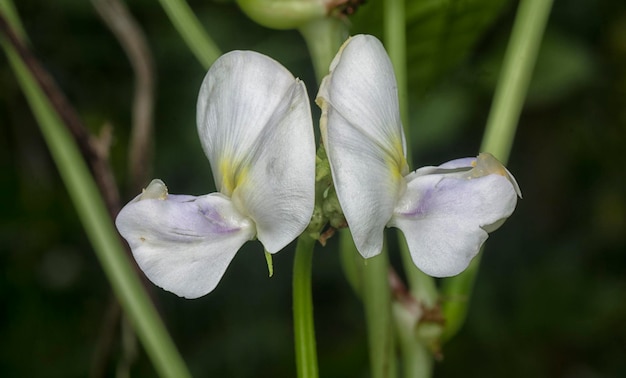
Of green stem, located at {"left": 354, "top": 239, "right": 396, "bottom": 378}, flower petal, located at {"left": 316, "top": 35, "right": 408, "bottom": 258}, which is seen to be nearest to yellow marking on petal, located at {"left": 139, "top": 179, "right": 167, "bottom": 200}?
flower petal, located at {"left": 316, "top": 35, "right": 408, "bottom": 258}

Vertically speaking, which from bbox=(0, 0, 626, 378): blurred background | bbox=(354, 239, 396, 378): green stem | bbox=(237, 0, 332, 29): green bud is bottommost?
bbox=(0, 0, 626, 378): blurred background

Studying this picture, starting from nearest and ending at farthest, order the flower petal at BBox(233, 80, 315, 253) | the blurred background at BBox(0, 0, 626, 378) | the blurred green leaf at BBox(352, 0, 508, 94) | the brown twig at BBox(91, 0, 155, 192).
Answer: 1. the flower petal at BBox(233, 80, 315, 253)
2. the blurred green leaf at BBox(352, 0, 508, 94)
3. the brown twig at BBox(91, 0, 155, 192)
4. the blurred background at BBox(0, 0, 626, 378)

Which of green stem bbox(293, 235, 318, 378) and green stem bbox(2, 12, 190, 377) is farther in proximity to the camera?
green stem bbox(2, 12, 190, 377)

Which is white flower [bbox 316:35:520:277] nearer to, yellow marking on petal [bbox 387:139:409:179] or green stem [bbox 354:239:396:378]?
yellow marking on petal [bbox 387:139:409:179]

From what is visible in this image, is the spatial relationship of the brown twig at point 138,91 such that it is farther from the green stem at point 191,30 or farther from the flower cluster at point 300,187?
the flower cluster at point 300,187

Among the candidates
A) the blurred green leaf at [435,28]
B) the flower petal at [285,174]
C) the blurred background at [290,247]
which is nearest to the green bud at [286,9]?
the blurred green leaf at [435,28]

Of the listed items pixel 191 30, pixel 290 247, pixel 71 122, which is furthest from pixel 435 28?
pixel 290 247

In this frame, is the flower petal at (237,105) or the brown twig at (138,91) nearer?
the flower petal at (237,105)
